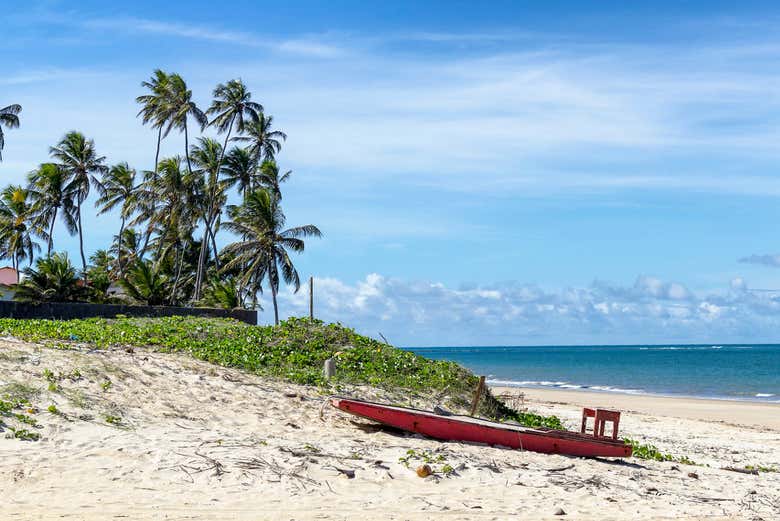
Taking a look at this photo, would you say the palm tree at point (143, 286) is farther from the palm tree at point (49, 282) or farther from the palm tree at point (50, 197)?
the palm tree at point (50, 197)

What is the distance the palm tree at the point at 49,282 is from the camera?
27.5 metres

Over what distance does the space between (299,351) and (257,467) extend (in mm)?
7546

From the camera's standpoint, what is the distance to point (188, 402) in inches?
464

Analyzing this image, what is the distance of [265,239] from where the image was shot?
123 ft

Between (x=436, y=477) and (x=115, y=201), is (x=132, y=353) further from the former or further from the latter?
(x=115, y=201)

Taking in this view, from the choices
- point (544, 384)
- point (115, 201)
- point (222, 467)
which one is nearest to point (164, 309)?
point (222, 467)

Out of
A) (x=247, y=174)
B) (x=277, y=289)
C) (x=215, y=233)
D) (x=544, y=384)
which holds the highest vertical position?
(x=247, y=174)

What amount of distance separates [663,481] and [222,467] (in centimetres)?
592

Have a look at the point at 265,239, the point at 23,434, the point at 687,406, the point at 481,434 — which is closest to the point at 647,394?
the point at 687,406

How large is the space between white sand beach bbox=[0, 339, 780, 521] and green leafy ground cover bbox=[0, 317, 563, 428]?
1358mm

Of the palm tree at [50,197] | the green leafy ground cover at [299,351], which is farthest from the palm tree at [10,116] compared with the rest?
the green leafy ground cover at [299,351]

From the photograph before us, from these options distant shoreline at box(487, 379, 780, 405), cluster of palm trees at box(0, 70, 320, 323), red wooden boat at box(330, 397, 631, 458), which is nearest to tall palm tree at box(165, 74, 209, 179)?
cluster of palm trees at box(0, 70, 320, 323)

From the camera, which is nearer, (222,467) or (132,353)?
(222,467)

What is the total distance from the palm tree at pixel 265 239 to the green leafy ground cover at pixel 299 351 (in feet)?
63.6
